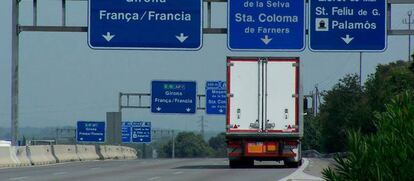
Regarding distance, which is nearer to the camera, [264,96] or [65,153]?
[264,96]

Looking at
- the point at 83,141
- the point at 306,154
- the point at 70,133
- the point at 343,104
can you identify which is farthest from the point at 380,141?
the point at 343,104

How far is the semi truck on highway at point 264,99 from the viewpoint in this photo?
3584cm

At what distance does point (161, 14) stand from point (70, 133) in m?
50.1

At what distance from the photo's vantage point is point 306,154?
7688cm

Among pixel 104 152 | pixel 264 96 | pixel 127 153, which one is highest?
pixel 264 96

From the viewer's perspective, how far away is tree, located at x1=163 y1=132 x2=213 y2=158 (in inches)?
5881

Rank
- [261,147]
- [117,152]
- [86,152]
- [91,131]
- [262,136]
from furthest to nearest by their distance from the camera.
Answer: [91,131]
[117,152]
[86,152]
[261,147]
[262,136]

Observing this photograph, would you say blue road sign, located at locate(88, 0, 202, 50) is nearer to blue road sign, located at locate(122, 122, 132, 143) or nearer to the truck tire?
the truck tire

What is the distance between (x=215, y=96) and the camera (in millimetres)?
70188

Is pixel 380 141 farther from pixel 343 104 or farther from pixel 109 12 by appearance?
pixel 343 104

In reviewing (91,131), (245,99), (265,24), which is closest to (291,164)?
(245,99)

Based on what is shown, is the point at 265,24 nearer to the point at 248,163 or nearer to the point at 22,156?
the point at 248,163

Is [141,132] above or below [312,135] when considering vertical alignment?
above

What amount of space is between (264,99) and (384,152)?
2638 cm
